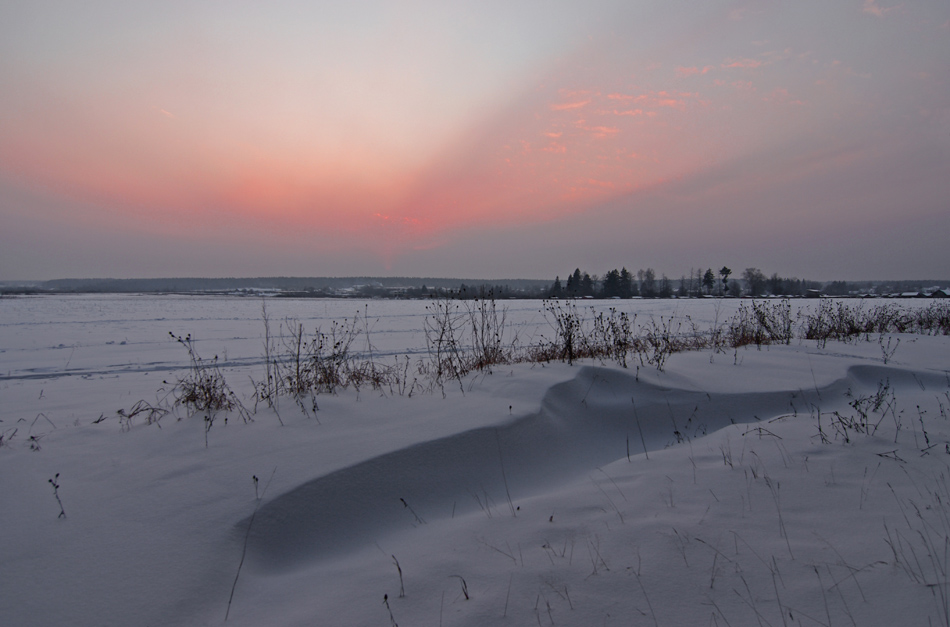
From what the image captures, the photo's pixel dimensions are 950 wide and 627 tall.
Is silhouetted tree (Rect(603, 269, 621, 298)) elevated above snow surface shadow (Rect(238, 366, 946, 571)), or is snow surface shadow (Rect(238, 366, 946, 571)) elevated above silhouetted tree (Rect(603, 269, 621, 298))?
silhouetted tree (Rect(603, 269, 621, 298))

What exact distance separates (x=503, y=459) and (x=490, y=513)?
98 centimetres

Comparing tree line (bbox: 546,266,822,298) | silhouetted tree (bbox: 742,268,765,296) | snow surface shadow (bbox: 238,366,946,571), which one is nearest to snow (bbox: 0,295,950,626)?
snow surface shadow (bbox: 238,366,946,571)

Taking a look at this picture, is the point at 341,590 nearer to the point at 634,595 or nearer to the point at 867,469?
the point at 634,595

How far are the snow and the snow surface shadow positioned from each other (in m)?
0.02

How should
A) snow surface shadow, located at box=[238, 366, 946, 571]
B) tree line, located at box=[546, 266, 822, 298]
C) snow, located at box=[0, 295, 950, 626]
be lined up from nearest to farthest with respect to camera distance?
snow, located at box=[0, 295, 950, 626], snow surface shadow, located at box=[238, 366, 946, 571], tree line, located at box=[546, 266, 822, 298]

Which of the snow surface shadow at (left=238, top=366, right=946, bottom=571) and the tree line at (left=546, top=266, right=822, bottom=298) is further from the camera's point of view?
the tree line at (left=546, top=266, right=822, bottom=298)

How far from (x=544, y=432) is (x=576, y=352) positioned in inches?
146

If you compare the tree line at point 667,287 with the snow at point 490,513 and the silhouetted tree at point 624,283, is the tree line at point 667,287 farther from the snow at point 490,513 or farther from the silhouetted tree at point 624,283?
the snow at point 490,513

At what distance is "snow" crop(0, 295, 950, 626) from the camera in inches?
78.7

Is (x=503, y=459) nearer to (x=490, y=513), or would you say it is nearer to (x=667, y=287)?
(x=490, y=513)

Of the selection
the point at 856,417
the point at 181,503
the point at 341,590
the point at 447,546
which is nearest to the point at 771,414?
the point at 856,417

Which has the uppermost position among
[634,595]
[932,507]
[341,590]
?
[932,507]

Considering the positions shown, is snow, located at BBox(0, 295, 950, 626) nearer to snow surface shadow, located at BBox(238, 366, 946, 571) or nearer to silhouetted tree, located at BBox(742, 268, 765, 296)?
snow surface shadow, located at BBox(238, 366, 946, 571)

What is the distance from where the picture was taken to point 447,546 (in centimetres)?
259
